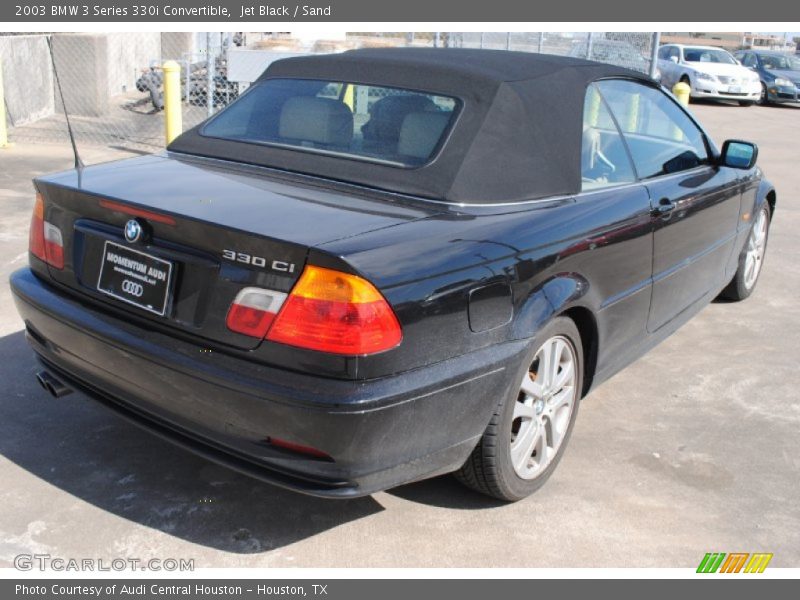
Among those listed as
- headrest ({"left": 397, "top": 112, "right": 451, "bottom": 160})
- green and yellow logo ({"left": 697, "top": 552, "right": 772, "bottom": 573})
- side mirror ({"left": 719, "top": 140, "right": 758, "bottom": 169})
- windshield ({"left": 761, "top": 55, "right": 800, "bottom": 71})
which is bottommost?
green and yellow logo ({"left": 697, "top": 552, "right": 772, "bottom": 573})

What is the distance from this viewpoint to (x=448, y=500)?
3.54 meters

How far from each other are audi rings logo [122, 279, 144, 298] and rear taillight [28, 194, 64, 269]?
1.48 ft

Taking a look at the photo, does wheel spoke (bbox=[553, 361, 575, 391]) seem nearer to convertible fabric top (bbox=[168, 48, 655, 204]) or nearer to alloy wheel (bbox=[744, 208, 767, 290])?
convertible fabric top (bbox=[168, 48, 655, 204])

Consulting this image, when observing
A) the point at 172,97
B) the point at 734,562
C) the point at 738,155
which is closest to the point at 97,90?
the point at 172,97

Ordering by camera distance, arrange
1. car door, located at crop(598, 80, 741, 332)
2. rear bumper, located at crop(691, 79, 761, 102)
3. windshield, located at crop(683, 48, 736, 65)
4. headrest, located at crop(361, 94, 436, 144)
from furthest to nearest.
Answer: windshield, located at crop(683, 48, 736, 65) < rear bumper, located at crop(691, 79, 761, 102) < car door, located at crop(598, 80, 741, 332) < headrest, located at crop(361, 94, 436, 144)

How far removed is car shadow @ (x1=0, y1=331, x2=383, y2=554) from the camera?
327cm

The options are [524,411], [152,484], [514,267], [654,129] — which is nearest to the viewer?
[514,267]

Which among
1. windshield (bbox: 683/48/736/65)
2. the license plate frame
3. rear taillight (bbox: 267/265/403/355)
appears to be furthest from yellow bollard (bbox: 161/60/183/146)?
windshield (bbox: 683/48/736/65)

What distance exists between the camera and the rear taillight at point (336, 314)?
8.86ft

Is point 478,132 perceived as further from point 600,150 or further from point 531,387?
point 531,387

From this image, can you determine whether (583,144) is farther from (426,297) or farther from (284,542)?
(284,542)

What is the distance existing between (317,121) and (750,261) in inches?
145

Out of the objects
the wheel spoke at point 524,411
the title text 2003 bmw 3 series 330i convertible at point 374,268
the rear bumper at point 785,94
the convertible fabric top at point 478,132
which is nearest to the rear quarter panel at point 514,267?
the title text 2003 bmw 3 series 330i convertible at point 374,268

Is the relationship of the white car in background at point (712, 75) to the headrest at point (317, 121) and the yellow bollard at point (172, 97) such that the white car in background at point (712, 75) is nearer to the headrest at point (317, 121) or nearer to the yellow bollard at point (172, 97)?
the yellow bollard at point (172, 97)
